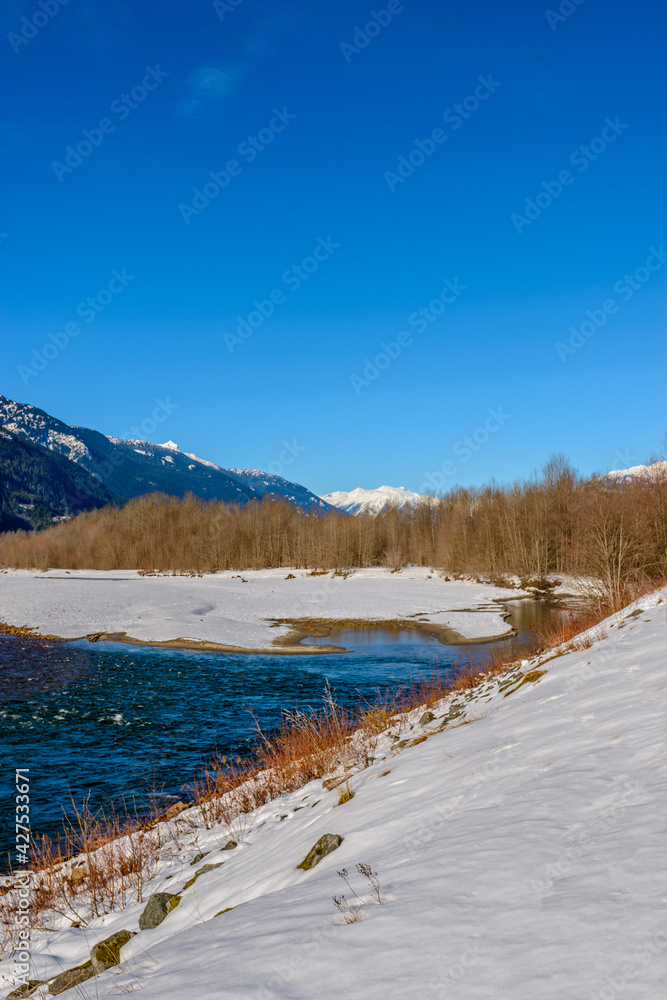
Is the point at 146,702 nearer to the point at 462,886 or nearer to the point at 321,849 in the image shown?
the point at 321,849

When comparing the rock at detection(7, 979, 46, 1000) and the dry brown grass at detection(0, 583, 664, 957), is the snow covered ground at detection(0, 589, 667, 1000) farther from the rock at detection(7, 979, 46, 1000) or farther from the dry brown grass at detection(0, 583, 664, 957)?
the dry brown grass at detection(0, 583, 664, 957)

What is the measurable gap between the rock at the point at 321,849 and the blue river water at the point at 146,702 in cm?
671

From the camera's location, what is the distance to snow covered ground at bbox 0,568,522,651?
3403 centimetres

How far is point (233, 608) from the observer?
42875 millimetres

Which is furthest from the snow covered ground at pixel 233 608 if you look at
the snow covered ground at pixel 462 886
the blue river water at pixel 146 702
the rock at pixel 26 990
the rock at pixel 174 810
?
the rock at pixel 26 990

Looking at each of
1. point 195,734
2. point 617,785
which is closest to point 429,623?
point 195,734

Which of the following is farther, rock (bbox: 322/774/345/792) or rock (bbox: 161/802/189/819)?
rock (bbox: 161/802/189/819)

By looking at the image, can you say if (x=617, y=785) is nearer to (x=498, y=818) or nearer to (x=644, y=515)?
(x=498, y=818)

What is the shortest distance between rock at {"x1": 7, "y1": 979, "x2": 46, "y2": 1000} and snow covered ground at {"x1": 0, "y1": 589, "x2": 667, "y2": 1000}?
0.63ft

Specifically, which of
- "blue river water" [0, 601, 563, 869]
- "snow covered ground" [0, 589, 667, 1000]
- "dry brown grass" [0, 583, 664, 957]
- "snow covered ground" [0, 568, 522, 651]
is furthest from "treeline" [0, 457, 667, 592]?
"snow covered ground" [0, 589, 667, 1000]

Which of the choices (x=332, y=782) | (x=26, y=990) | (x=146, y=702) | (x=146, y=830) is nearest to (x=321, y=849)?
(x=26, y=990)

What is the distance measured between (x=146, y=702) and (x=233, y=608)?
77.6ft

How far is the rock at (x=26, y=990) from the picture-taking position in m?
4.80

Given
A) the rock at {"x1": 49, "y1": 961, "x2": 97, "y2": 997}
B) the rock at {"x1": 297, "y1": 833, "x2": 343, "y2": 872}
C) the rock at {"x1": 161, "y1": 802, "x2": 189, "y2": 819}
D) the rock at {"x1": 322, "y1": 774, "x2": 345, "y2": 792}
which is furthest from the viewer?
the rock at {"x1": 161, "y1": 802, "x2": 189, "y2": 819}
